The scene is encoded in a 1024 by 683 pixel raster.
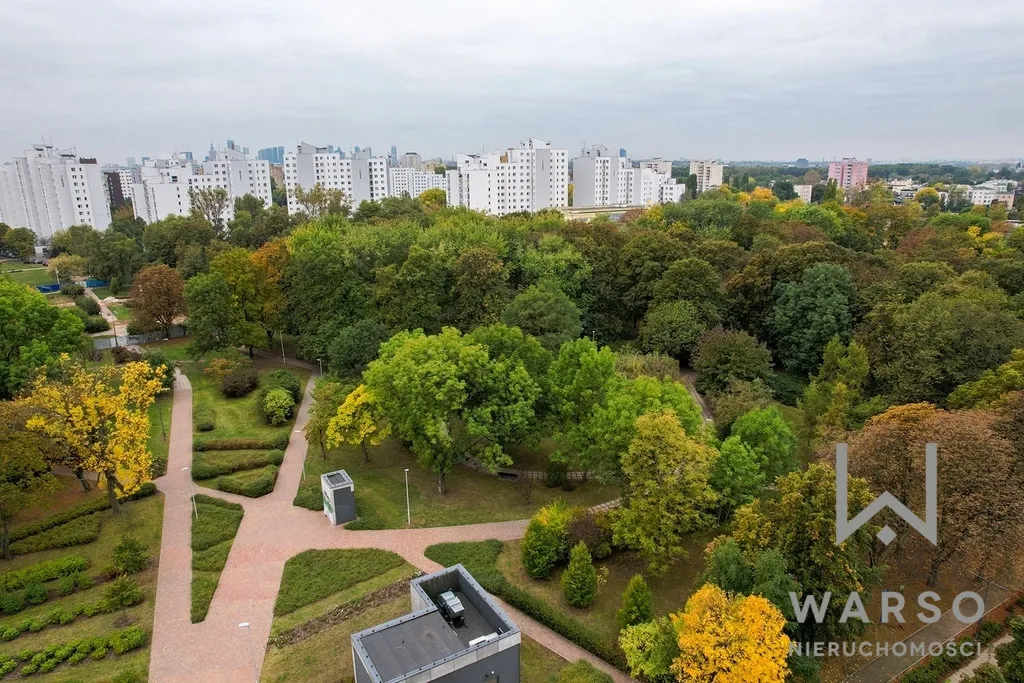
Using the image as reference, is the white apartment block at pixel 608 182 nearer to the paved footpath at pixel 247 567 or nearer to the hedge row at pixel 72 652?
the paved footpath at pixel 247 567

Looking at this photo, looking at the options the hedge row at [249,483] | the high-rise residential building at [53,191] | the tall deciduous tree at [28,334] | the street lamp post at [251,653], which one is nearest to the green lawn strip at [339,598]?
the street lamp post at [251,653]

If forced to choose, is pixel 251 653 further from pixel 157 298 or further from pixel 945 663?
pixel 157 298

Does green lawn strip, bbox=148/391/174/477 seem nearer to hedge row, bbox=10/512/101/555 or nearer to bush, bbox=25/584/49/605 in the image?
hedge row, bbox=10/512/101/555

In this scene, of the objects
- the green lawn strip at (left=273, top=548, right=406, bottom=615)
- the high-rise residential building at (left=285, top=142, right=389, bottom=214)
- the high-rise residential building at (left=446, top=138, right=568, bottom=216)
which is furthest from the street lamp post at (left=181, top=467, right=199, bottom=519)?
the high-rise residential building at (left=285, top=142, right=389, bottom=214)

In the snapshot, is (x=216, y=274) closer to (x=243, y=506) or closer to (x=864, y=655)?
(x=243, y=506)

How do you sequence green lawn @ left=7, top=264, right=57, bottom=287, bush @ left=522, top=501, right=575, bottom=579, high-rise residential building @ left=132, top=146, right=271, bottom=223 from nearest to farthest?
bush @ left=522, top=501, right=575, bottom=579
green lawn @ left=7, top=264, right=57, bottom=287
high-rise residential building @ left=132, top=146, right=271, bottom=223

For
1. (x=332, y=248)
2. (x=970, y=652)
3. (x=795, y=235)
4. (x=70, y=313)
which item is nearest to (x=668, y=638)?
(x=970, y=652)

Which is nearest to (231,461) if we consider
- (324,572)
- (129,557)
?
(129,557)

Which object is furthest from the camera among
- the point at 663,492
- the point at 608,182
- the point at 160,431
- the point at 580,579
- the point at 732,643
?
the point at 608,182
